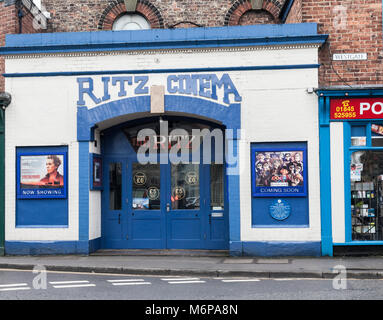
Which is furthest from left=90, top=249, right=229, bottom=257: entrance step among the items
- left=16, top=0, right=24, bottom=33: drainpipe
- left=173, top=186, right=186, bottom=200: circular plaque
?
left=16, top=0, right=24, bottom=33: drainpipe

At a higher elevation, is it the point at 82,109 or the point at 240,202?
the point at 82,109

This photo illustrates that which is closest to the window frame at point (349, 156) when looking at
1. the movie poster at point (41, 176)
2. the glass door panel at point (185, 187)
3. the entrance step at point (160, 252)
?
the entrance step at point (160, 252)

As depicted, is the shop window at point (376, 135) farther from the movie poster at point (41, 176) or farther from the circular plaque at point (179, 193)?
the movie poster at point (41, 176)

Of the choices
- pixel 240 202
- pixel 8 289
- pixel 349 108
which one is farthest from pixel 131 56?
pixel 8 289

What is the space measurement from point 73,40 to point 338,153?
22.8ft

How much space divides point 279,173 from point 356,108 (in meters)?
2.34

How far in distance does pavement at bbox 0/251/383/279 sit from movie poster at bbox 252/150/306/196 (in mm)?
1578

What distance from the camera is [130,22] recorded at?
17.2 metres

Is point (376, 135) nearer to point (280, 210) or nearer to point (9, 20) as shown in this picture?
point (280, 210)

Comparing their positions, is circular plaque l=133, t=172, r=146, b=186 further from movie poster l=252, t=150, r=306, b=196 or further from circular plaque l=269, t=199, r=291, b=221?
circular plaque l=269, t=199, r=291, b=221

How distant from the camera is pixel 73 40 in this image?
13.3 metres

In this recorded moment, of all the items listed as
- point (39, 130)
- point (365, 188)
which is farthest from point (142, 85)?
point (365, 188)

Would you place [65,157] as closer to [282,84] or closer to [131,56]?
[131,56]

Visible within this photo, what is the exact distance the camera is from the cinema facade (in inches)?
504
